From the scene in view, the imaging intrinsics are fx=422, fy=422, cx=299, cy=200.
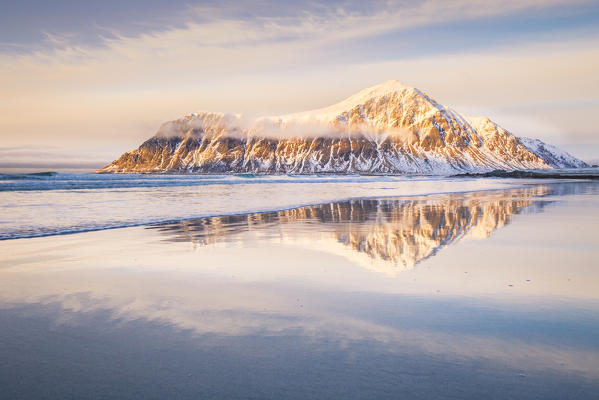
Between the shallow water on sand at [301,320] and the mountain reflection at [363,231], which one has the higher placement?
the shallow water on sand at [301,320]

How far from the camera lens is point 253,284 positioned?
6477 mm

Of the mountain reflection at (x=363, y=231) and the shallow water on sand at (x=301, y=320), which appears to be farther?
the mountain reflection at (x=363, y=231)

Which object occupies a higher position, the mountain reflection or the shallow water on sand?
the shallow water on sand

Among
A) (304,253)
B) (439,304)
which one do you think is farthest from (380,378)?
(304,253)

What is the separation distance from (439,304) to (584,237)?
7.77m

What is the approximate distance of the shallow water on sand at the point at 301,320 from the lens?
340 centimetres

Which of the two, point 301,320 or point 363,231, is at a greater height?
point 301,320

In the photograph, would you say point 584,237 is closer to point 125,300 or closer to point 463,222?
point 463,222

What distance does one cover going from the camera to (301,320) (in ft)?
15.8

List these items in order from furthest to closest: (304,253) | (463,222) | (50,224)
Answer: (463,222) < (50,224) < (304,253)

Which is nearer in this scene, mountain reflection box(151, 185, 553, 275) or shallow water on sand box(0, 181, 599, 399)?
shallow water on sand box(0, 181, 599, 399)

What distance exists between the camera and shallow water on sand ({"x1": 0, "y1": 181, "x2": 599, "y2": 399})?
3396 millimetres

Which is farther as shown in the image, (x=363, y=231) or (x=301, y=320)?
(x=363, y=231)

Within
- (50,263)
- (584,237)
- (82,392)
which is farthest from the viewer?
(584,237)
